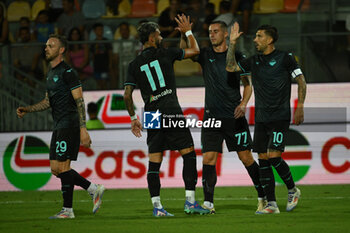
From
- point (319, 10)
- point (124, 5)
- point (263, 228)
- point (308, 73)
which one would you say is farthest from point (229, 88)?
point (124, 5)

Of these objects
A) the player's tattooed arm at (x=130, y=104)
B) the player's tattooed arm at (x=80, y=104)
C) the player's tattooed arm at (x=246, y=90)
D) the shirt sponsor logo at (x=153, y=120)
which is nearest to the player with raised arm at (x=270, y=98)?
the player's tattooed arm at (x=246, y=90)

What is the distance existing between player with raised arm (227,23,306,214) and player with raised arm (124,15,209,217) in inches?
30.2

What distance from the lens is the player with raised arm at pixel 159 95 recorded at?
9.05 m

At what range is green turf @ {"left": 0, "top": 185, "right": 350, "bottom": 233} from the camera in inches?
315

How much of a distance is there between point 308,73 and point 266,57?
502 centimetres

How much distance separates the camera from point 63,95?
9320mm

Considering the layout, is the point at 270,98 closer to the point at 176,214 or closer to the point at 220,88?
the point at 220,88

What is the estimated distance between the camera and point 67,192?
30.6 feet

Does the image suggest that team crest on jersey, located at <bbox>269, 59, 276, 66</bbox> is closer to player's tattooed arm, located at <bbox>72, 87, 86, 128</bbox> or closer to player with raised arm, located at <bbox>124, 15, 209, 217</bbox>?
player with raised arm, located at <bbox>124, 15, 209, 217</bbox>

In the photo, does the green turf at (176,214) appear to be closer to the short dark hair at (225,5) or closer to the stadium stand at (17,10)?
the short dark hair at (225,5)

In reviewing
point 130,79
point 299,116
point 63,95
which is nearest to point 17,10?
point 63,95

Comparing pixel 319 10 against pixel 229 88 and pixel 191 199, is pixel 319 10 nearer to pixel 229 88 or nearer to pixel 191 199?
pixel 229 88

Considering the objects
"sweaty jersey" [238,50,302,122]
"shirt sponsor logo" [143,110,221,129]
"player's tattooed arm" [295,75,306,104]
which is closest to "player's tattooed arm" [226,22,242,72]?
"sweaty jersey" [238,50,302,122]

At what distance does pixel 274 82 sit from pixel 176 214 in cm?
204
